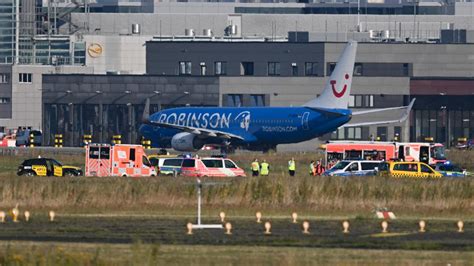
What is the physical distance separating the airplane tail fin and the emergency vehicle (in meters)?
36.9

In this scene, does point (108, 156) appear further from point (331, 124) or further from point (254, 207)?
point (331, 124)

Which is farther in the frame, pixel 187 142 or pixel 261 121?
pixel 187 142

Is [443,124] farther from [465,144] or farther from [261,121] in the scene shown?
[261,121]

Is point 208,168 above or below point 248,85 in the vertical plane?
below

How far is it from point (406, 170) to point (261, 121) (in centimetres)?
4250

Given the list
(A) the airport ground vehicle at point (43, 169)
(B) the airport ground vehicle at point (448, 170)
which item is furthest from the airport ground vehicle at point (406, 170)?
(A) the airport ground vehicle at point (43, 169)

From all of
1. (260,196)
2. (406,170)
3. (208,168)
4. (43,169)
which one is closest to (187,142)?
(43,169)

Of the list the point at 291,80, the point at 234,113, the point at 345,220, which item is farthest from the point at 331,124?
the point at 345,220

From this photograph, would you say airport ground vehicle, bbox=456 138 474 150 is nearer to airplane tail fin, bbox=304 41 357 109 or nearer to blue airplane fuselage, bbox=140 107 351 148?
airplane tail fin, bbox=304 41 357 109

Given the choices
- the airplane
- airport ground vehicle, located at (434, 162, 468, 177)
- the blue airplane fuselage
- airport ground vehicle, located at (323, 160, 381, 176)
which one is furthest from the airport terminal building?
airport ground vehicle, located at (323, 160, 381, 176)

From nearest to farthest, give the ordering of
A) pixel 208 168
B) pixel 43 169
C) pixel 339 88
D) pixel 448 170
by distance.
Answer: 1. pixel 208 168
2. pixel 43 169
3. pixel 448 170
4. pixel 339 88

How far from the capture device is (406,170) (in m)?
89.2

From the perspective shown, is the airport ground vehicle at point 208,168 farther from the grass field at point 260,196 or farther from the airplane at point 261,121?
the airplane at point 261,121

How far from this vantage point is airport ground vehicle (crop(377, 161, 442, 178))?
87.4 m
